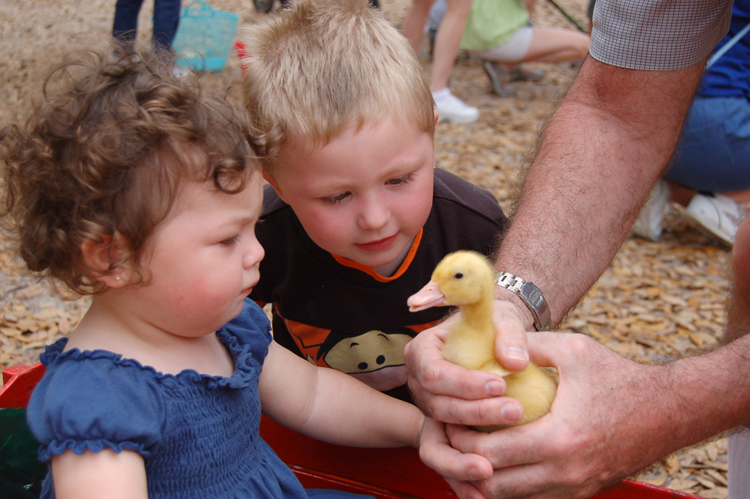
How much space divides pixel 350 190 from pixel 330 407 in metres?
0.58

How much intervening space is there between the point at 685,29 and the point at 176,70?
155 cm

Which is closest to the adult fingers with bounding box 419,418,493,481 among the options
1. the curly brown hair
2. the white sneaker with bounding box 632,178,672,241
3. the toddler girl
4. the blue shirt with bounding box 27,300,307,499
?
the blue shirt with bounding box 27,300,307,499

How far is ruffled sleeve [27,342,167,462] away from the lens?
1051 millimetres

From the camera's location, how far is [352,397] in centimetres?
167

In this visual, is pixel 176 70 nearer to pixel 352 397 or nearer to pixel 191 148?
pixel 191 148

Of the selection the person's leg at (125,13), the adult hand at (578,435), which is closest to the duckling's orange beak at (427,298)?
the adult hand at (578,435)

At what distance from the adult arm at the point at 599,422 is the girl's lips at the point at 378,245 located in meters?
0.47

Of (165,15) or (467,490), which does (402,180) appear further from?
(165,15)

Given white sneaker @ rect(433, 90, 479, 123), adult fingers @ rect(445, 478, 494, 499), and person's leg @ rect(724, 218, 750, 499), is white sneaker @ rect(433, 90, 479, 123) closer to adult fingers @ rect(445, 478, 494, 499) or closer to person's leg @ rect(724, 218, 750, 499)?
person's leg @ rect(724, 218, 750, 499)

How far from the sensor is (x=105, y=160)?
1.07 metres

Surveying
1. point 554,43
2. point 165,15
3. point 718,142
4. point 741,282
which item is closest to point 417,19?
point 554,43

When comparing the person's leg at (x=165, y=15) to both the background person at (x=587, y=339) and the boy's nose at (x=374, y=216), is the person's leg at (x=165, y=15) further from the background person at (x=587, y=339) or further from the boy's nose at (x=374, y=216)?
the boy's nose at (x=374, y=216)

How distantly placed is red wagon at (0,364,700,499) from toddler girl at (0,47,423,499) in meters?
0.57

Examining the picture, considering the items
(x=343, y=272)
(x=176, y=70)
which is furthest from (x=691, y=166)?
(x=176, y=70)
